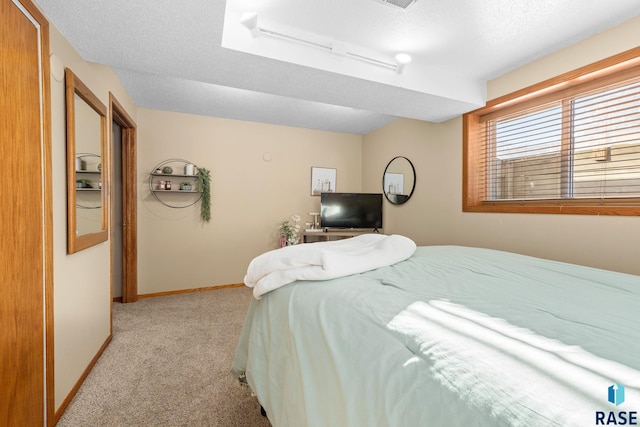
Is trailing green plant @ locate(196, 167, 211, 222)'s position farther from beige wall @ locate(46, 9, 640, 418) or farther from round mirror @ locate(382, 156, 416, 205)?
round mirror @ locate(382, 156, 416, 205)

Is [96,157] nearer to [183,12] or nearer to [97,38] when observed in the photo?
[97,38]

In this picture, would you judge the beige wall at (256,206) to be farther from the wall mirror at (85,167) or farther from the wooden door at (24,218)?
the wooden door at (24,218)

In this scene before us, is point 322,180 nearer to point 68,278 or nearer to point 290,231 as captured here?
point 290,231

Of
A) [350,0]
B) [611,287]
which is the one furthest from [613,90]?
[350,0]

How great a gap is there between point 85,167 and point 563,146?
346cm

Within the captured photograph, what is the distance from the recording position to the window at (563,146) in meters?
1.72

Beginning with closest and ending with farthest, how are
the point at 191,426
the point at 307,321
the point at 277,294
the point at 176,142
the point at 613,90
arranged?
1. the point at 307,321
2. the point at 277,294
3. the point at 191,426
4. the point at 613,90
5. the point at 176,142

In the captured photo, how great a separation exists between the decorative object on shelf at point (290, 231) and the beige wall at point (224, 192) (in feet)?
0.31

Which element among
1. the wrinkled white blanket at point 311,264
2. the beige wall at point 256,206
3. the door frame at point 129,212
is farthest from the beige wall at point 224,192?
the wrinkled white blanket at point 311,264

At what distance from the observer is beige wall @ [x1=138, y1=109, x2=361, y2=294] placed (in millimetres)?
3496

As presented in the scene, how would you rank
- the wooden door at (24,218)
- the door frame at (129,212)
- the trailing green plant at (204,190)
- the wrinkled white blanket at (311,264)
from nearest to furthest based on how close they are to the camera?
the wooden door at (24,218) → the wrinkled white blanket at (311,264) → the door frame at (129,212) → the trailing green plant at (204,190)

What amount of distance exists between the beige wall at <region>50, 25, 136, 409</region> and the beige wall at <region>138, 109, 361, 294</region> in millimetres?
1401

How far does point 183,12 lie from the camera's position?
1.44 meters

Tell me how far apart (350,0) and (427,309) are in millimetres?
1728
